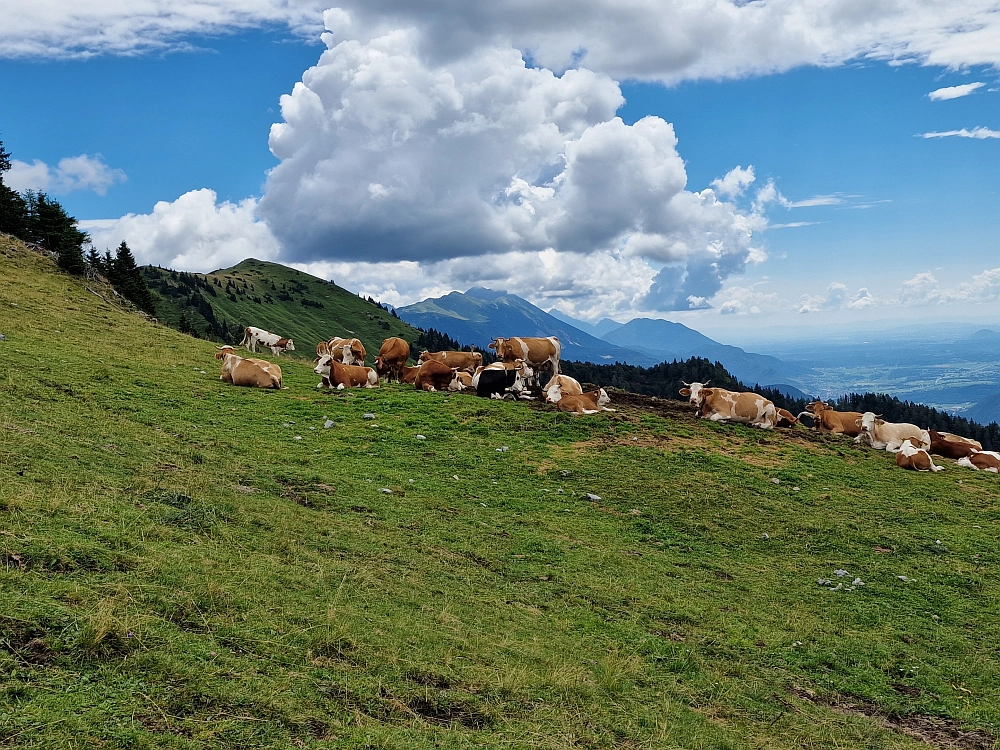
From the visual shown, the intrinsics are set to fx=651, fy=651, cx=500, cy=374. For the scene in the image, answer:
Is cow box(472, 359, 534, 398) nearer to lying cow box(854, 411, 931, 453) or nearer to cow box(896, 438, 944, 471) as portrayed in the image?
lying cow box(854, 411, 931, 453)

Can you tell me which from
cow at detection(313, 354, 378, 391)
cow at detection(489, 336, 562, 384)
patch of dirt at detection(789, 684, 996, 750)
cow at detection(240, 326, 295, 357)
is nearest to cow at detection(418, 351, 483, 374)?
cow at detection(489, 336, 562, 384)

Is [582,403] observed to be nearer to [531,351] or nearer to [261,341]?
[531,351]

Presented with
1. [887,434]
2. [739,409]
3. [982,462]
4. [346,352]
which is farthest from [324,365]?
[982,462]

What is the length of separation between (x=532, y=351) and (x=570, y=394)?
4419 millimetres

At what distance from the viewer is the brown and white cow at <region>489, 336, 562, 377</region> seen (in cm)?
2553

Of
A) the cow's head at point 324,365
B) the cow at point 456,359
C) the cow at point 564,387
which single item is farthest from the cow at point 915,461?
the cow's head at point 324,365

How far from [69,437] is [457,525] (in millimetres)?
6612

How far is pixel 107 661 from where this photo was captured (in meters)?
4.55

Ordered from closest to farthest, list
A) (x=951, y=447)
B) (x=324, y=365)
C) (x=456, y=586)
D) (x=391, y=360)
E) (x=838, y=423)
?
(x=456, y=586)
(x=951, y=447)
(x=324, y=365)
(x=838, y=423)
(x=391, y=360)

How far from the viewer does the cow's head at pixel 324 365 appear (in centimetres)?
2430

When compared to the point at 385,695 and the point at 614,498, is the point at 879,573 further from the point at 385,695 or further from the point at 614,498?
the point at 385,695

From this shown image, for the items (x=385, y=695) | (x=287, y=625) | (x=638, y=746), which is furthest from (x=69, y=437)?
(x=638, y=746)

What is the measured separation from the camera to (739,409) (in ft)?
74.7

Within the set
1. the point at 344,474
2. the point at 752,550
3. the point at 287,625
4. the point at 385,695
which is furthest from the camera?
the point at 344,474
